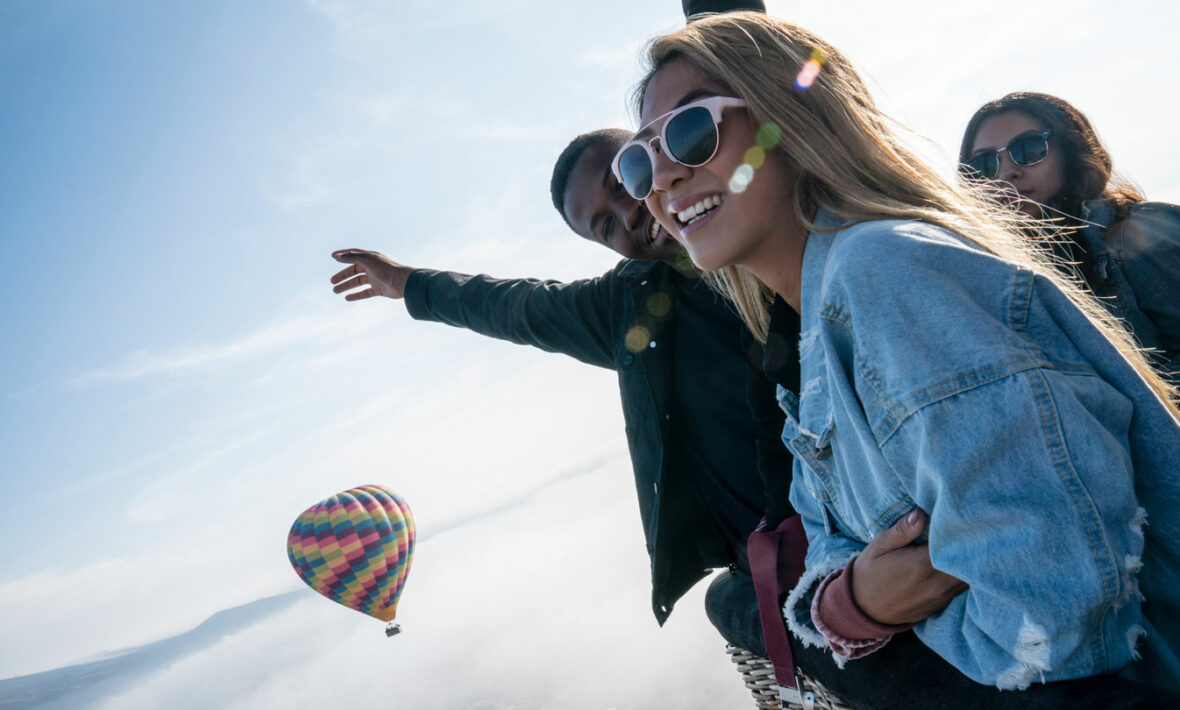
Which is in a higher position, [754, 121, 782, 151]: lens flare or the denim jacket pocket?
[754, 121, 782, 151]: lens flare

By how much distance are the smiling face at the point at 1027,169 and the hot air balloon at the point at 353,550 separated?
28676 millimetres

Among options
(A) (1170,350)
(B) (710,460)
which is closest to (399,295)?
(B) (710,460)

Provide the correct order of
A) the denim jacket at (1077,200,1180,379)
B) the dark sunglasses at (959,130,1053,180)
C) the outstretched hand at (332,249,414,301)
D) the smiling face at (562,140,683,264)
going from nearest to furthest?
the denim jacket at (1077,200,1180,379), the dark sunglasses at (959,130,1053,180), the smiling face at (562,140,683,264), the outstretched hand at (332,249,414,301)

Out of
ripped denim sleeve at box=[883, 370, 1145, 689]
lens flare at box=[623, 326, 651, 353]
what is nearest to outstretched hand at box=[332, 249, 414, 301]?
lens flare at box=[623, 326, 651, 353]

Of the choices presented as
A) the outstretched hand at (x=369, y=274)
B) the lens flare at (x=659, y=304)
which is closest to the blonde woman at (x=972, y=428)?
the lens flare at (x=659, y=304)

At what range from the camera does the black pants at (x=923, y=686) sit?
1.20 metres

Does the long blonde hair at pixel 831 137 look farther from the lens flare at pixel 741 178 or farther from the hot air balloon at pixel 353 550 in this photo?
the hot air balloon at pixel 353 550

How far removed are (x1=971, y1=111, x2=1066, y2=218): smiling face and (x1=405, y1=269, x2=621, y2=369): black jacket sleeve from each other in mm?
2213

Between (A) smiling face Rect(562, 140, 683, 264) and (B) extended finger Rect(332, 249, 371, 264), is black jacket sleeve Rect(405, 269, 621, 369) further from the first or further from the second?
(B) extended finger Rect(332, 249, 371, 264)

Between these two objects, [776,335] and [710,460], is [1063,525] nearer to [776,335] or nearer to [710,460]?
[776,335]

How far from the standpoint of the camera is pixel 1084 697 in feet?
4.08

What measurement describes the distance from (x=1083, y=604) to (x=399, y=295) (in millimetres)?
4953

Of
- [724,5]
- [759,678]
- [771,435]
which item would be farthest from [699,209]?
[724,5]

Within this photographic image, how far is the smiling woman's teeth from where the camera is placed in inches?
80.7
